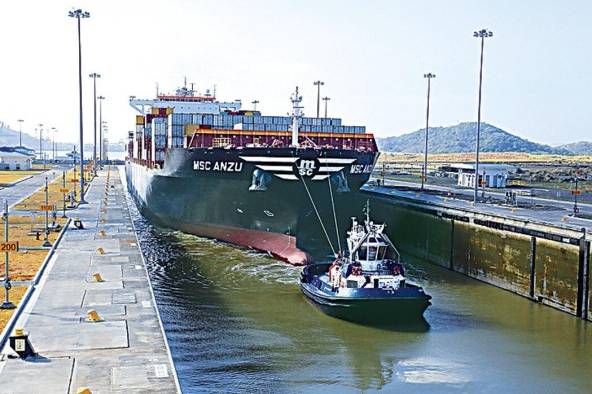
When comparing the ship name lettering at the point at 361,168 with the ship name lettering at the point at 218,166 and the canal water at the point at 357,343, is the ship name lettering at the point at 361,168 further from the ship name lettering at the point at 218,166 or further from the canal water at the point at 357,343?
the canal water at the point at 357,343

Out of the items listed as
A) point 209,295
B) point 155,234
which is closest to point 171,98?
point 155,234

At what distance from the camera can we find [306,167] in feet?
122

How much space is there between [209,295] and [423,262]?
15244mm

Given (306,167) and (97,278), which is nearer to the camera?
(97,278)

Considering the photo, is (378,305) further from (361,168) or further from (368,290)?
(361,168)

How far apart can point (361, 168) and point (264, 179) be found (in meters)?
6.62

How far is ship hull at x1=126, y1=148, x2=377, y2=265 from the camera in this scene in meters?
37.0

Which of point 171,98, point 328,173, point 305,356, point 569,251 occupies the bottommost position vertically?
point 305,356

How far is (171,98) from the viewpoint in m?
76.2

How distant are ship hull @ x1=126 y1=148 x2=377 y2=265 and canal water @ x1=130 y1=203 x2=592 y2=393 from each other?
441 cm

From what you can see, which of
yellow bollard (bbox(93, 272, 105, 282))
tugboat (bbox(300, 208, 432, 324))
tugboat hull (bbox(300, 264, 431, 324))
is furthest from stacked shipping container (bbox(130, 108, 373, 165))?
tugboat hull (bbox(300, 264, 431, 324))

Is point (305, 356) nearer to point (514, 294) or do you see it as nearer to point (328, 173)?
point (514, 294)

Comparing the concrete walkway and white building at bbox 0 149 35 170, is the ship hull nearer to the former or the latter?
the concrete walkway

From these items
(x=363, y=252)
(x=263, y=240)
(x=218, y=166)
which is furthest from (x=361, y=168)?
(x=363, y=252)
